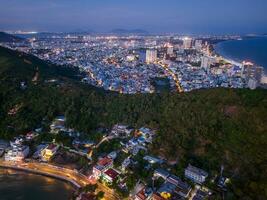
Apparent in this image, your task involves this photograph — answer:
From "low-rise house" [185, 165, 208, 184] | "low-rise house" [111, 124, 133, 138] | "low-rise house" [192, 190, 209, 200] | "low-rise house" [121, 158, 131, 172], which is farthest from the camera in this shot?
"low-rise house" [111, 124, 133, 138]

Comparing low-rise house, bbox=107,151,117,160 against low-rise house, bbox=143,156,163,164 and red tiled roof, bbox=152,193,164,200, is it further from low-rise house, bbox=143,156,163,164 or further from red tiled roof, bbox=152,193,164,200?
red tiled roof, bbox=152,193,164,200

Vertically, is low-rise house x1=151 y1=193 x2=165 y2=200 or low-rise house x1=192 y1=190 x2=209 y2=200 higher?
low-rise house x1=192 y1=190 x2=209 y2=200

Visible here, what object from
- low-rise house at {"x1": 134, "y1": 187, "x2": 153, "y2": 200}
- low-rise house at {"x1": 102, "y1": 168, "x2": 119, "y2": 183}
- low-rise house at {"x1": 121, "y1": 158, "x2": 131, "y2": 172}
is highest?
low-rise house at {"x1": 121, "y1": 158, "x2": 131, "y2": 172}

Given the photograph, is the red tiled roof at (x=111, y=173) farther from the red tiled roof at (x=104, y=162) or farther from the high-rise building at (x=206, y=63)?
the high-rise building at (x=206, y=63)

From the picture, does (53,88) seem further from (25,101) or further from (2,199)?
(2,199)

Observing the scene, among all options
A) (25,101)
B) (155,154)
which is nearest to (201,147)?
(155,154)

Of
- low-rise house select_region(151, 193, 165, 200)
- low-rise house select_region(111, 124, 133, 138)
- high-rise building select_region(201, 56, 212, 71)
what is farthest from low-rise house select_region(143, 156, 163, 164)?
high-rise building select_region(201, 56, 212, 71)
